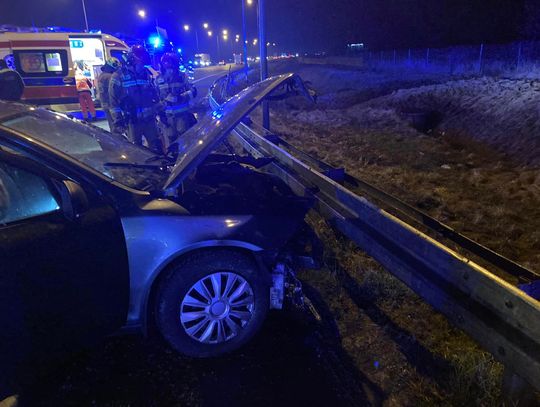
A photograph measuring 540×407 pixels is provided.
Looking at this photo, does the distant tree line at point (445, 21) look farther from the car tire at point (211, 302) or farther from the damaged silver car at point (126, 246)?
the car tire at point (211, 302)

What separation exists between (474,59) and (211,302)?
818 inches

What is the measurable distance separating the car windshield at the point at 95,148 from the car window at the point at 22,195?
43 cm

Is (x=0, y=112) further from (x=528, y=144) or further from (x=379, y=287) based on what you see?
(x=528, y=144)

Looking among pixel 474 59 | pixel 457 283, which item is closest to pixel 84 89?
pixel 457 283

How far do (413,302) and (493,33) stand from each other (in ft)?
91.1

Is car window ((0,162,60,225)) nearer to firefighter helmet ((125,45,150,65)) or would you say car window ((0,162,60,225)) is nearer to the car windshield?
the car windshield

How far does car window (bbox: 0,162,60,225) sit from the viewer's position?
2510 millimetres

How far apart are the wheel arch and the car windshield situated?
62 centimetres

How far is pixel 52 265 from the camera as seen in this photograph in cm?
252

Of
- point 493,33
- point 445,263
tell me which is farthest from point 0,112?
point 493,33

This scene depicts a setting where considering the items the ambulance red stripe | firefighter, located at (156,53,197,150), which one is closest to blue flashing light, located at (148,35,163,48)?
firefighter, located at (156,53,197,150)

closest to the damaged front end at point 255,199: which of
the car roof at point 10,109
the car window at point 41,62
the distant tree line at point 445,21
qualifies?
the car roof at point 10,109

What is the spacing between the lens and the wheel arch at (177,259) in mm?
2891

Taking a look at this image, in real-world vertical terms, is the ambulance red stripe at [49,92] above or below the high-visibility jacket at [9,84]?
below
